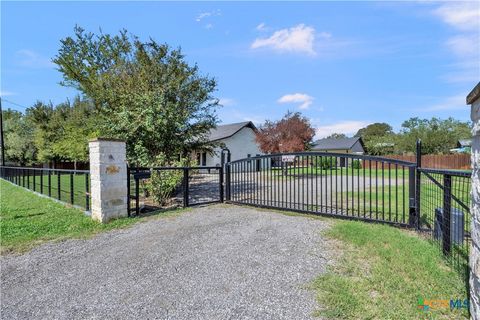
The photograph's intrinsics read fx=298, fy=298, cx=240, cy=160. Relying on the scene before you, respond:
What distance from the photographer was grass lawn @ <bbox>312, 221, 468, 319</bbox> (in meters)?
2.45

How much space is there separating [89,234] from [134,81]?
6333mm

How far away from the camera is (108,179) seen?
5.93 metres

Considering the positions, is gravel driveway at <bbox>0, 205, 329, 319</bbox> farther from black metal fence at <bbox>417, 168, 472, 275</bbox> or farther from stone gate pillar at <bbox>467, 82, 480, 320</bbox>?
black metal fence at <bbox>417, 168, 472, 275</bbox>

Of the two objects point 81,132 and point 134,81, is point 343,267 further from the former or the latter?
point 81,132

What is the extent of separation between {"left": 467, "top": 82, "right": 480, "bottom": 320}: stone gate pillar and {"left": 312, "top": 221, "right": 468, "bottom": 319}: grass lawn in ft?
1.58

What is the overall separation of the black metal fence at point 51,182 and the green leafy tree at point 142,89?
6.44ft

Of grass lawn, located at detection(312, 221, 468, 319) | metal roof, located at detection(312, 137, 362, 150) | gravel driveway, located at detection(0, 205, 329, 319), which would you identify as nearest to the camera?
grass lawn, located at detection(312, 221, 468, 319)

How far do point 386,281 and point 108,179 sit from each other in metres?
5.10

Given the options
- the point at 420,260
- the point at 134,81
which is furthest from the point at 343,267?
the point at 134,81

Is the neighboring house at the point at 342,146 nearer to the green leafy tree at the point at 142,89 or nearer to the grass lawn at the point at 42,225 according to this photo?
the green leafy tree at the point at 142,89

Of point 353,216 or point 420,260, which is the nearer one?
point 420,260

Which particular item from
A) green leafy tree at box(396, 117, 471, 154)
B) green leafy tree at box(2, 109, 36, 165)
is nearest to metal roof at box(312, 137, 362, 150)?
green leafy tree at box(396, 117, 471, 154)

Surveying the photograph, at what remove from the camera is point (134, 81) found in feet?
32.9

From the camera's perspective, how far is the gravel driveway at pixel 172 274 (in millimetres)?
2658
